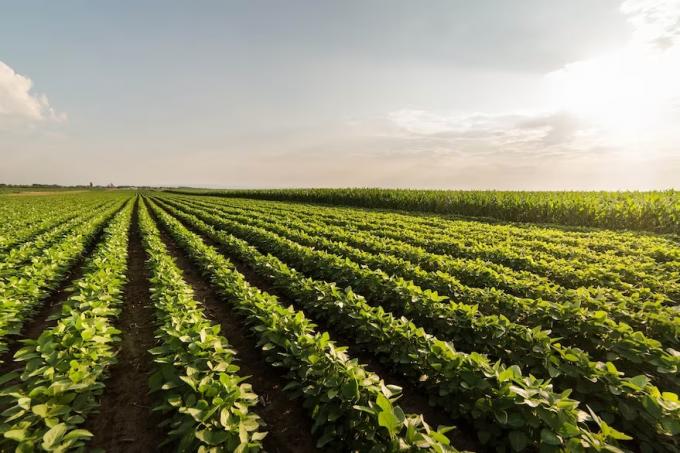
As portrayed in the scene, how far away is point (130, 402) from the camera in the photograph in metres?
4.09

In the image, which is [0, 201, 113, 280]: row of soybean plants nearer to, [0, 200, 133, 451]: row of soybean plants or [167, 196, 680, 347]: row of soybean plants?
[0, 200, 133, 451]: row of soybean plants

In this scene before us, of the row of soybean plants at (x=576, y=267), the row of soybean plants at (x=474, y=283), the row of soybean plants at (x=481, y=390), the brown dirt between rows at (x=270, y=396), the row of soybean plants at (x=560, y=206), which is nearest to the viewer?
the row of soybean plants at (x=481, y=390)

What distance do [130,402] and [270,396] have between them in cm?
175

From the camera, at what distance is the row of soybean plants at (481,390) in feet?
8.55

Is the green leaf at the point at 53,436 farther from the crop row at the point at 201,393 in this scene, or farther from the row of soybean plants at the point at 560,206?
the row of soybean plants at the point at 560,206

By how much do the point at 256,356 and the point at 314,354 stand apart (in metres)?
1.99

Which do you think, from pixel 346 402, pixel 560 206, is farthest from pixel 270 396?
pixel 560 206

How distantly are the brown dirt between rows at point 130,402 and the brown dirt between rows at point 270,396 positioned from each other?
1.15 metres

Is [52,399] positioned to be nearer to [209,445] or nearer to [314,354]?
[209,445]

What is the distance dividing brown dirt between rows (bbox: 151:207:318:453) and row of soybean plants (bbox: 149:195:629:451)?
4.46ft

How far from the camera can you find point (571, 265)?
8570mm

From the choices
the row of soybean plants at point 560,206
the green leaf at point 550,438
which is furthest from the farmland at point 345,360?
the row of soybean plants at point 560,206

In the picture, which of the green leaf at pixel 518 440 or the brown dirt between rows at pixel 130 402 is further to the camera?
the brown dirt between rows at pixel 130 402

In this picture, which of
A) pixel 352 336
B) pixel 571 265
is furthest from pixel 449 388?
pixel 571 265
